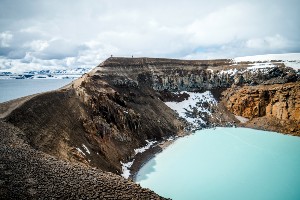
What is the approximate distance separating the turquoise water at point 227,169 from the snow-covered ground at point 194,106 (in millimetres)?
11215

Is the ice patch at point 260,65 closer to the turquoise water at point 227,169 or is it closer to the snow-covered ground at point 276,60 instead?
A: the snow-covered ground at point 276,60

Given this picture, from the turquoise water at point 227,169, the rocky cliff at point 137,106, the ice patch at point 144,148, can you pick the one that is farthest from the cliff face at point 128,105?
the turquoise water at point 227,169

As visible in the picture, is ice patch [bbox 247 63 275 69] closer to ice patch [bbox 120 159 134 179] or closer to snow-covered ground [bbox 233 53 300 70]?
snow-covered ground [bbox 233 53 300 70]

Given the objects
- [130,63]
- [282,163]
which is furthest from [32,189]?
[130,63]

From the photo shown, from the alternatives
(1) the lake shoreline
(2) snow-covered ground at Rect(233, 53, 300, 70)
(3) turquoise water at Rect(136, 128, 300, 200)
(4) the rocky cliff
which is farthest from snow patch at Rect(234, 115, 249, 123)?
(1) the lake shoreline

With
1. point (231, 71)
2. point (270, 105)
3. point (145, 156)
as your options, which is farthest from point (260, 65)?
point (145, 156)

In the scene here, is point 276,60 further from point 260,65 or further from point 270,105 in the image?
point 270,105

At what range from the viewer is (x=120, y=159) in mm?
39812

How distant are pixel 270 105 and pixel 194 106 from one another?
17936 mm

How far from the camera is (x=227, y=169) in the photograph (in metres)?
38.0

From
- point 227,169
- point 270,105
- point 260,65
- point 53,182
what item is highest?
point 260,65

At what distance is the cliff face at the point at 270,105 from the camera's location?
5962 cm

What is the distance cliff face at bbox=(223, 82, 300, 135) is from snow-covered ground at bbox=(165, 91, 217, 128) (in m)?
5.50

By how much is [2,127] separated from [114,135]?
60.3 feet
